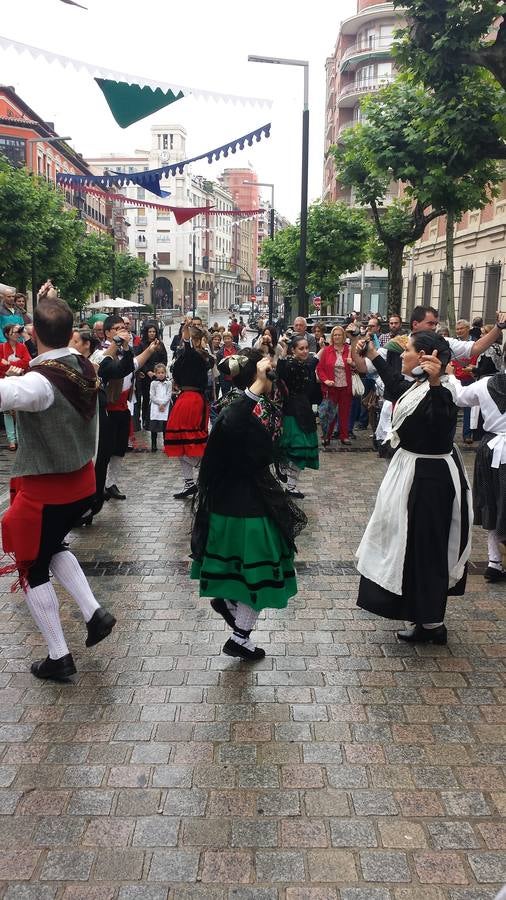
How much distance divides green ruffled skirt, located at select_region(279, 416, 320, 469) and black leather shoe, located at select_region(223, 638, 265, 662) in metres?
4.10

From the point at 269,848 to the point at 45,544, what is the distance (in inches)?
76.9

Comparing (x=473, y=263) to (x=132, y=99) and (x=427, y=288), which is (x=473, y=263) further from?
(x=132, y=99)

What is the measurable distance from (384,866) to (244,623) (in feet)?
5.98

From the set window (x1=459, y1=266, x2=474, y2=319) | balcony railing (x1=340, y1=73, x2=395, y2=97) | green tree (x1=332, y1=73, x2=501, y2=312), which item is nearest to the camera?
green tree (x1=332, y1=73, x2=501, y2=312)

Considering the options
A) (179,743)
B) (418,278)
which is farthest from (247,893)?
(418,278)

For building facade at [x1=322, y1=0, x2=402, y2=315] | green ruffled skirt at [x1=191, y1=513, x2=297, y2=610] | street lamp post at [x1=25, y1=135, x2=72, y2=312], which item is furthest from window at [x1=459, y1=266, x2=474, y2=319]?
green ruffled skirt at [x1=191, y1=513, x2=297, y2=610]

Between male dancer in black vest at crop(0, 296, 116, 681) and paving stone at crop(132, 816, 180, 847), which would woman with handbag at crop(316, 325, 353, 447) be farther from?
paving stone at crop(132, 816, 180, 847)

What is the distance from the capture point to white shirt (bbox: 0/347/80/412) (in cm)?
356

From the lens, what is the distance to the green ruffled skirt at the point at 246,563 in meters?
4.20

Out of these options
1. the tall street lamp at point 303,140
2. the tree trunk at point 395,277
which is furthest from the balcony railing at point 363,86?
the tall street lamp at point 303,140

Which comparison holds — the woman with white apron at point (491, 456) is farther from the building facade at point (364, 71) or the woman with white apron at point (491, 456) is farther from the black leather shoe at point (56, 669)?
the building facade at point (364, 71)

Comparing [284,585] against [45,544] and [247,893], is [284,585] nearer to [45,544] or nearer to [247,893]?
[45,544]

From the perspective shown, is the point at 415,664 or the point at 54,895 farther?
the point at 415,664

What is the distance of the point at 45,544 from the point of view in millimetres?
4094
